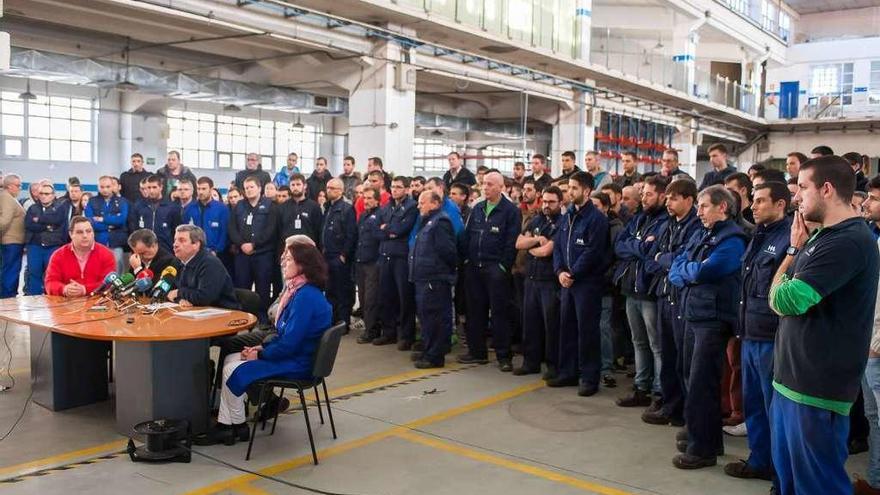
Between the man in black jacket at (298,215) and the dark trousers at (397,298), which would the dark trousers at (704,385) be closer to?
the dark trousers at (397,298)

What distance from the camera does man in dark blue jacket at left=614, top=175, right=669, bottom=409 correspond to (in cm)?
593

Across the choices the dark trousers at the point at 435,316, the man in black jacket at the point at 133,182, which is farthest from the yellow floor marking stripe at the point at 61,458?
the man in black jacket at the point at 133,182

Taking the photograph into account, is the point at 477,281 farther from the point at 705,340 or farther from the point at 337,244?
the point at 705,340

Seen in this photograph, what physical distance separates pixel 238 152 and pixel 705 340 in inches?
918

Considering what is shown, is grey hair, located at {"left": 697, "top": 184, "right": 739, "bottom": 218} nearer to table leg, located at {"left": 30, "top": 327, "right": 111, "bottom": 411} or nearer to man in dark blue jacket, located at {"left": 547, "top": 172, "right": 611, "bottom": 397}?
man in dark blue jacket, located at {"left": 547, "top": 172, "right": 611, "bottom": 397}

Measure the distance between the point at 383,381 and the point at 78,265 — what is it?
300 cm

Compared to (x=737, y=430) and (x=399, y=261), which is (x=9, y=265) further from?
(x=737, y=430)

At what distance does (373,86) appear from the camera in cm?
1373

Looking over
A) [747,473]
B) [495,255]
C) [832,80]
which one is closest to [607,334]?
[495,255]

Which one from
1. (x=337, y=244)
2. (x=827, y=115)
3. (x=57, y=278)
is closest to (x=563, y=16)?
(x=337, y=244)

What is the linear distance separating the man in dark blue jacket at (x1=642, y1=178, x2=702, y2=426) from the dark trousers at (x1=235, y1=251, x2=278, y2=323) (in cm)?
521

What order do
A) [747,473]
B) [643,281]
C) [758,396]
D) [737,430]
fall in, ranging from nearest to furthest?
[758,396], [747,473], [737,430], [643,281]

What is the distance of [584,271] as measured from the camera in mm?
6426

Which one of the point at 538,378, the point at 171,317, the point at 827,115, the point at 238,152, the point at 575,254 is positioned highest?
the point at 827,115
